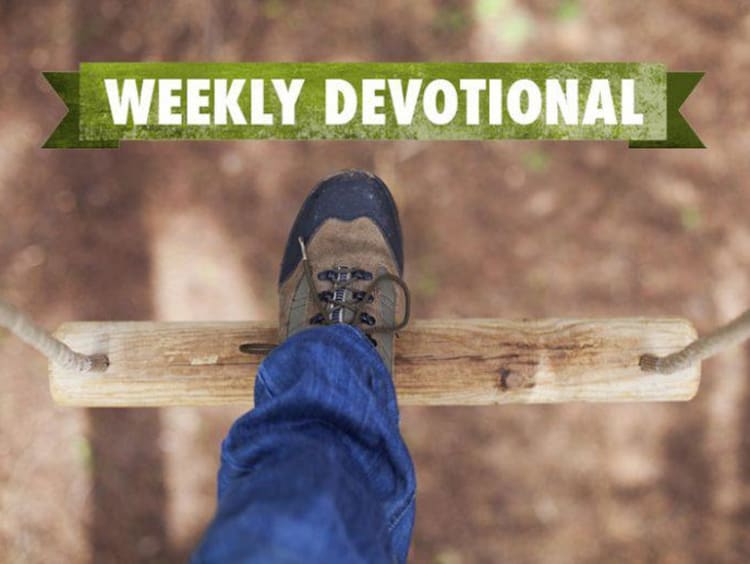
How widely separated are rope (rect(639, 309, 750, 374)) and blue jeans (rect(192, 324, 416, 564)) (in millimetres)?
438

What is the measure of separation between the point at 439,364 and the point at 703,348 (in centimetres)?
40

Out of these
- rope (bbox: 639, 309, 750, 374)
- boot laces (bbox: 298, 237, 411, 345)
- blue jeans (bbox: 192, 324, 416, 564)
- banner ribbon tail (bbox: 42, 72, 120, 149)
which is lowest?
blue jeans (bbox: 192, 324, 416, 564)

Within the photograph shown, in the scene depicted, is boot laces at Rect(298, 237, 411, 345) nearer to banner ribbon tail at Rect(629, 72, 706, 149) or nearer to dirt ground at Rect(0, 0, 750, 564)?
dirt ground at Rect(0, 0, 750, 564)

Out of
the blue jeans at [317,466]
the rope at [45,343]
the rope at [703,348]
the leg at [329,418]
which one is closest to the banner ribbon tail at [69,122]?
the leg at [329,418]

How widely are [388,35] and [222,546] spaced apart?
4.59 feet

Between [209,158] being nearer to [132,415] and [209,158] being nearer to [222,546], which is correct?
[132,415]

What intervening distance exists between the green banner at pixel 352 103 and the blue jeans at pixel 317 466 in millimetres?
791

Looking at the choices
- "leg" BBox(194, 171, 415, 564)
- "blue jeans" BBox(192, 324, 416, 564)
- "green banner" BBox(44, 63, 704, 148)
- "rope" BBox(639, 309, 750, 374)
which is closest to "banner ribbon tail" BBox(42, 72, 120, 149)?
"green banner" BBox(44, 63, 704, 148)

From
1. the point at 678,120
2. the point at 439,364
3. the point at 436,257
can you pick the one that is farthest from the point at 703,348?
the point at 678,120

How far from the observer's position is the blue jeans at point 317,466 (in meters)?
0.66

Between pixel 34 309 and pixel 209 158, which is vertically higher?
pixel 209 158

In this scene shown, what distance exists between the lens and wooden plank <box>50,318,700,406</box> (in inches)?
42.3

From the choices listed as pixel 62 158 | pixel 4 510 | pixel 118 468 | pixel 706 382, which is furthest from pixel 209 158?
pixel 706 382

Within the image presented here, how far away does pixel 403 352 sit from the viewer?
1088 mm
